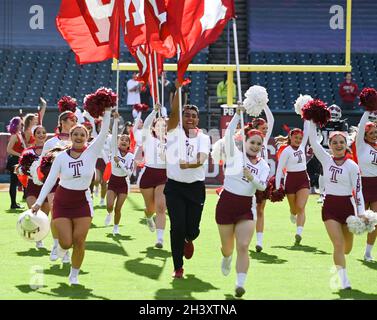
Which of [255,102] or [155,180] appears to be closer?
[255,102]

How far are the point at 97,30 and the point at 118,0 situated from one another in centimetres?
52

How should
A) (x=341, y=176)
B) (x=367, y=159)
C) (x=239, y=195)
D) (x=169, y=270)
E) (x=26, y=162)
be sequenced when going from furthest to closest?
(x=26, y=162), (x=367, y=159), (x=169, y=270), (x=341, y=176), (x=239, y=195)

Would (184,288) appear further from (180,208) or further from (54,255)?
(54,255)

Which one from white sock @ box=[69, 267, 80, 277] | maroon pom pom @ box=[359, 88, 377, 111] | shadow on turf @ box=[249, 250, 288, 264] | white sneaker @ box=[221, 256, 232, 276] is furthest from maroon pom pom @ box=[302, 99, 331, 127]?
white sock @ box=[69, 267, 80, 277]

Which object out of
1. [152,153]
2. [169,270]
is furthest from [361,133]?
[152,153]

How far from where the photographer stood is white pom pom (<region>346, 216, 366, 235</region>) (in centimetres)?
852

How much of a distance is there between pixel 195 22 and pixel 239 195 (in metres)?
2.11

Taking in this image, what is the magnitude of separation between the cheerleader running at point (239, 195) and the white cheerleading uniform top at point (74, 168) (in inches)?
48.8

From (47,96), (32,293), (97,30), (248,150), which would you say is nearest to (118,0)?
(97,30)

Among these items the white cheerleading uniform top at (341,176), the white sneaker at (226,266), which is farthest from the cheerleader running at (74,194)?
the white cheerleading uniform top at (341,176)

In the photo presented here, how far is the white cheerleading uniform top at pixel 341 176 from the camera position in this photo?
8859mm

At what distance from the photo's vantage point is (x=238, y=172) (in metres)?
8.55

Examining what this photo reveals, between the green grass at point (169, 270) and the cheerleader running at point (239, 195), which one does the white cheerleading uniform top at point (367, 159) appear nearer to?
the green grass at point (169, 270)

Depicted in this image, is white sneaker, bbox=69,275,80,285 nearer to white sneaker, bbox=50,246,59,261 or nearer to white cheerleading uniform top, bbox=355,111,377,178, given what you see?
white sneaker, bbox=50,246,59,261
